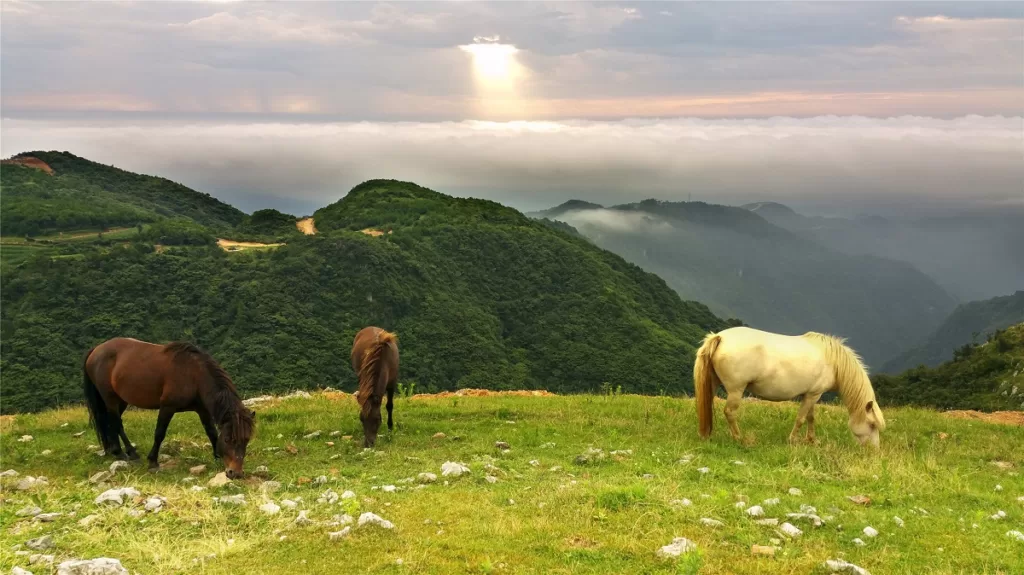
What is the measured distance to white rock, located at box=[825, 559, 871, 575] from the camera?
6.38 meters

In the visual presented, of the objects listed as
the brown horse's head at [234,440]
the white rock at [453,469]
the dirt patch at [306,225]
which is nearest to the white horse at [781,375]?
the white rock at [453,469]

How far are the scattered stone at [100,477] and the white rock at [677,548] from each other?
935cm

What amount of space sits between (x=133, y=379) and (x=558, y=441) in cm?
821


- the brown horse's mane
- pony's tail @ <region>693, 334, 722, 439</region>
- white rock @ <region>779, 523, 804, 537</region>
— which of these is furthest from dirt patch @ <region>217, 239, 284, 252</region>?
white rock @ <region>779, 523, 804, 537</region>

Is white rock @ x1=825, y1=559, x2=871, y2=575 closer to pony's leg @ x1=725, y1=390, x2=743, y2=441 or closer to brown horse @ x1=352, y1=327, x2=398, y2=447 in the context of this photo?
pony's leg @ x1=725, y1=390, x2=743, y2=441

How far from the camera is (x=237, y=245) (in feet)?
256

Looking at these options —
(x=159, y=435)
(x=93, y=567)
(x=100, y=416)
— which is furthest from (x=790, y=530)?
(x=100, y=416)

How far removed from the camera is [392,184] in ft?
463

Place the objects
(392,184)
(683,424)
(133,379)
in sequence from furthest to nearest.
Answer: (392,184)
(683,424)
(133,379)

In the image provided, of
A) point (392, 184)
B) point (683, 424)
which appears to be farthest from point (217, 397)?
point (392, 184)

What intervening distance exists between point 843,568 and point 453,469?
5.79 meters

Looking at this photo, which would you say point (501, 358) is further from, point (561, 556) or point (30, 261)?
point (561, 556)

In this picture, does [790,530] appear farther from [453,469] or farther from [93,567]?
[93,567]

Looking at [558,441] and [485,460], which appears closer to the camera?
[485,460]
